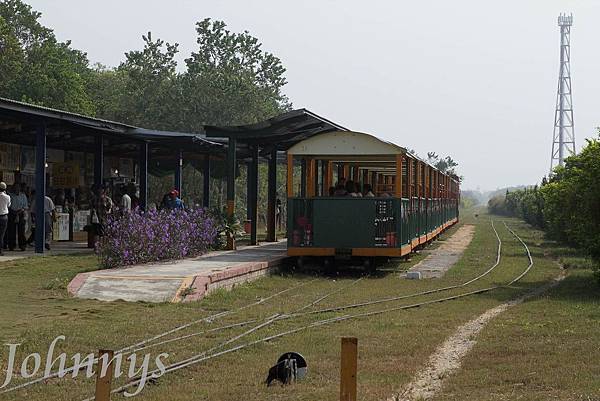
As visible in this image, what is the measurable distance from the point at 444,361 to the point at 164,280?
6.15m

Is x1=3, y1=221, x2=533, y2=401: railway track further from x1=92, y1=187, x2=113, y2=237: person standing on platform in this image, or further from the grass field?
x1=92, y1=187, x2=113, y2=237: person standing on platform

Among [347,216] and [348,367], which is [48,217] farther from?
[348,367]

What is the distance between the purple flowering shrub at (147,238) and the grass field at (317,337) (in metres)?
0.77

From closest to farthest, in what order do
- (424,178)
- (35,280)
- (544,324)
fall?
(544,324)
(35,280)
(424,178)

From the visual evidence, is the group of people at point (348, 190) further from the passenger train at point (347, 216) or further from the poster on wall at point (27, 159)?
the poster on wall at point (27, 159)

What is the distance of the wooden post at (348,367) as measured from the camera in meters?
5.64

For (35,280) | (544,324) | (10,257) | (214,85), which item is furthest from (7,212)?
(214,85)

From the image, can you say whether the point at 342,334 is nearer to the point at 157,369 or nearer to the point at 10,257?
the point at 157,369

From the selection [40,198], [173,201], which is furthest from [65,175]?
[40,198]

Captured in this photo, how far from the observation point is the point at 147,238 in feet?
56.6

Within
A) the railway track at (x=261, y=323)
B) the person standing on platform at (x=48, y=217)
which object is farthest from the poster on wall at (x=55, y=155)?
the railway track at (x=261, y=323)

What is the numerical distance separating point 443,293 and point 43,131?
9.65m

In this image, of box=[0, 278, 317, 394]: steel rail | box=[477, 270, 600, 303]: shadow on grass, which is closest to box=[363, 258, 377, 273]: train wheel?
box=[477, 270, 600, 303]: shadow on grass

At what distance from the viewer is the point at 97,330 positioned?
1002 cm
